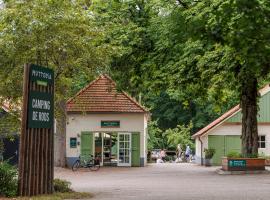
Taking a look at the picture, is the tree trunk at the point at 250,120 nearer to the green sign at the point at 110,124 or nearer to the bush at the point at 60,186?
the green sign at the point at 110,124

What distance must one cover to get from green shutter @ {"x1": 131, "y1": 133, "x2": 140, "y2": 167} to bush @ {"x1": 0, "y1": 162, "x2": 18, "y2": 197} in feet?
86.0

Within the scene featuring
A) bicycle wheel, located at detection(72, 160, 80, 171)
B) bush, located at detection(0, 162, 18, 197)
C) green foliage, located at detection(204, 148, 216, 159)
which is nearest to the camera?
bush, located at detection(0, 162, 18, 197)

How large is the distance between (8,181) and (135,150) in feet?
88.1

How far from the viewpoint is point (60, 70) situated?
19.5m

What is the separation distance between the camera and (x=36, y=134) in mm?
17125

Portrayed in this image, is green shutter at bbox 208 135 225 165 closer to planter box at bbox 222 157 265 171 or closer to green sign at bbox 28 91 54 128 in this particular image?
planter box at bbox 222 157 265 171

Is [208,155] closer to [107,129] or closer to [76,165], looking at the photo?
[107,129]

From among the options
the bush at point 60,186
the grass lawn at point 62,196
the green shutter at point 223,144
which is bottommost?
the grass lawn at point 62,196

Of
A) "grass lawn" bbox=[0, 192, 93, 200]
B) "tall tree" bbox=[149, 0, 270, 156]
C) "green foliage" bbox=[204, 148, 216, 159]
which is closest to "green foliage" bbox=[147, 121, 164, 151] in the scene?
"green foliage" bbox=[204, 148, 216, 159]

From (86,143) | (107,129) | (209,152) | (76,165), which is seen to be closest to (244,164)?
(76,165)

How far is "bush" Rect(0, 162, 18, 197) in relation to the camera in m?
16.1

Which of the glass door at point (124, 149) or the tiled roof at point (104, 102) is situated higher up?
the tiled roof at point (104, 102)

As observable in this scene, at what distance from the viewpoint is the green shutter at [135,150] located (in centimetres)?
4303

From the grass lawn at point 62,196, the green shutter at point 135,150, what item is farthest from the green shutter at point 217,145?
the grass lawn at point 62,196
